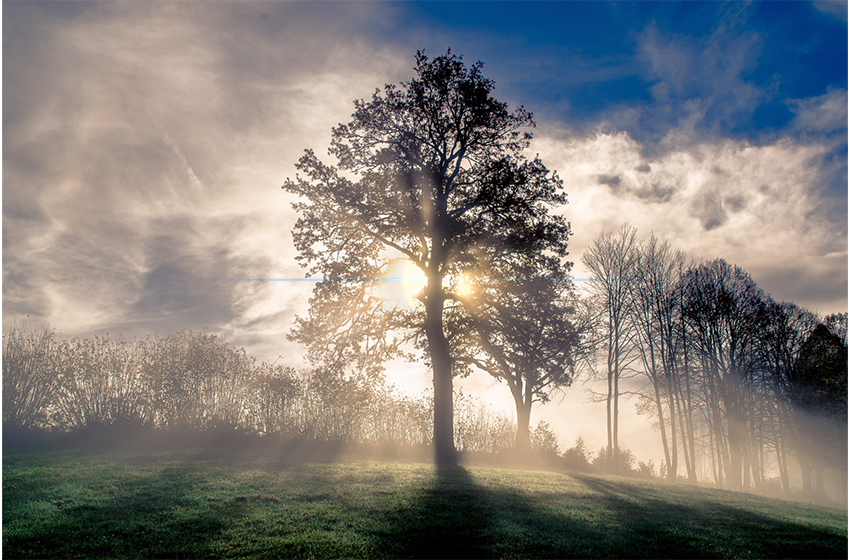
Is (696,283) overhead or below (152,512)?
overhead

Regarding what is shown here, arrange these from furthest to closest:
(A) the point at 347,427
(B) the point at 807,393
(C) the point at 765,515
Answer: (B) the point at 807,393, (A) the point at 347,427, (C) the point at 765,515

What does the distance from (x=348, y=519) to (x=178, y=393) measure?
15.1m

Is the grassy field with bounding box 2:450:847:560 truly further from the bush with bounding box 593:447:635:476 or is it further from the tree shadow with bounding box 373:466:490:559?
the bush with bounding box 593:447:635:476

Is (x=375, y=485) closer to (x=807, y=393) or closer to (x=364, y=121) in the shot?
(x=364, y=121)

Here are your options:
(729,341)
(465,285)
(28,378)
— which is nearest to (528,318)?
(465,285)

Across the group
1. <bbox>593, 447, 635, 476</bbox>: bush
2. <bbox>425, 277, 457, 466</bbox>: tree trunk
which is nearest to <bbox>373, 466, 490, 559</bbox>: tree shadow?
<bbox>425, 277, 457, 466</bbox>: tree trunk

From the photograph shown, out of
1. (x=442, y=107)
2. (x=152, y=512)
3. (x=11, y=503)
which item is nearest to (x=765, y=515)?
(x=152, y=512)

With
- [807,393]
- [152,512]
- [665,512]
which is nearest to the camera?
[152,512]

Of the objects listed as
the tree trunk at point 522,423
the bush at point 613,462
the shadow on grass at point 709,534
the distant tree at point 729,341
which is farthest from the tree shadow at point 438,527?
the distant tree at point 729,341

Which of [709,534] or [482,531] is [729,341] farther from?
[482,531]

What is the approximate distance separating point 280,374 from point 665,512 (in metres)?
15.0

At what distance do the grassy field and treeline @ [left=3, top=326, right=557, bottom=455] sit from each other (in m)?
7.87

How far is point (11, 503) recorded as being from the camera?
20.9ft

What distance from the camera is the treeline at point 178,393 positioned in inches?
685
